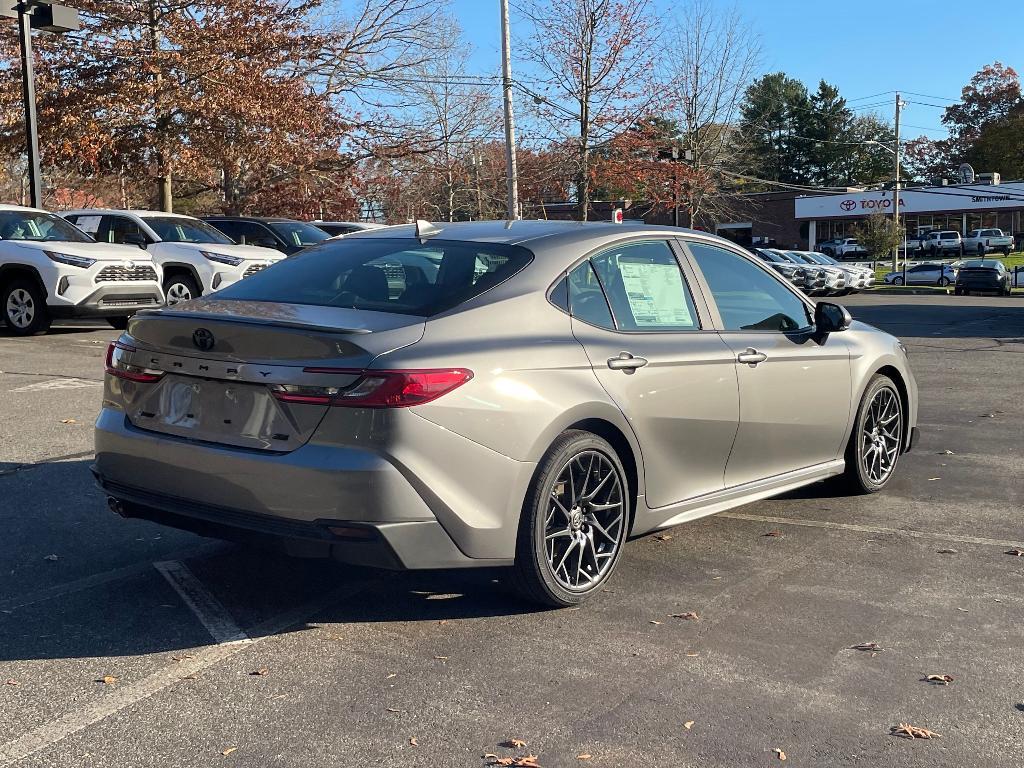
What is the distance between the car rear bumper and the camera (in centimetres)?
391

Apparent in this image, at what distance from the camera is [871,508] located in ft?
21.0

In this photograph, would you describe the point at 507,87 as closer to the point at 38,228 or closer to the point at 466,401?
the point at 38,228

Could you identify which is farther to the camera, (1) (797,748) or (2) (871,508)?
(2) (871,508)

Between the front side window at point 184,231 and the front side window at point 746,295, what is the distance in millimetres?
12901

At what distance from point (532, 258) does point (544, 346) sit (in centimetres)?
49

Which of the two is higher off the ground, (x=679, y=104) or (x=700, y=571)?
(x=679, y=104)

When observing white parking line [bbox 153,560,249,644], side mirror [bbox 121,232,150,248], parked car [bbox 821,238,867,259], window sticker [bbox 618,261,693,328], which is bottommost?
white parking line [bbox 153,560,249,644]

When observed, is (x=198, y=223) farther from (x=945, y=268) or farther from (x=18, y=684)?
(x=945, y=268)

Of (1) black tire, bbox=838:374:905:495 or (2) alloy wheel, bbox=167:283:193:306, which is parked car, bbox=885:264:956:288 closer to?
(2) alloy wheel, bbox=167:283:193:306

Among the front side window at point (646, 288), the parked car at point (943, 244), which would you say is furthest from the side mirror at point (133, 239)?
the parked car at point (943, 244)

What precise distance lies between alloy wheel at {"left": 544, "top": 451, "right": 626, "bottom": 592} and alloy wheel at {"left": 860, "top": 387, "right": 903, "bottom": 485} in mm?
2414

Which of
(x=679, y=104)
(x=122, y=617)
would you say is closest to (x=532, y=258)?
(x=122, y=617)

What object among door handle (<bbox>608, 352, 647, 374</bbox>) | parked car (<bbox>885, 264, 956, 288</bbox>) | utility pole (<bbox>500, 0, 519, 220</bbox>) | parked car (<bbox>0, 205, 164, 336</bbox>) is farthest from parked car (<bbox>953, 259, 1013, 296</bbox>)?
door handle (<bbox>608, 352, 647, 374</bbox>)

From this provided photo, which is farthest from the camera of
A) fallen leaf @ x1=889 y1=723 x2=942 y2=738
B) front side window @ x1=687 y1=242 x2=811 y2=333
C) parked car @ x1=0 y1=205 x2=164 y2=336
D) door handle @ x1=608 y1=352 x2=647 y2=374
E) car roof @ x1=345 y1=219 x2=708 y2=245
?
Result: parked car @ x1=0 y1=205 x2=164 y2=336
